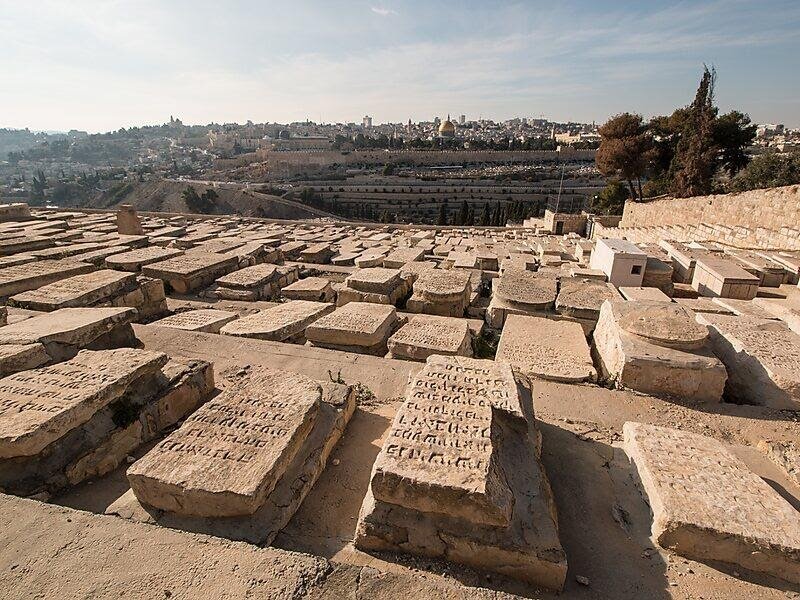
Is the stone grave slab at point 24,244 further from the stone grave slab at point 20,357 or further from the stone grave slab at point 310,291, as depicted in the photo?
the stone grave slab at point 20,357

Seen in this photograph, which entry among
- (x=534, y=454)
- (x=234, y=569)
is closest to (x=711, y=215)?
(x=534, y=454)

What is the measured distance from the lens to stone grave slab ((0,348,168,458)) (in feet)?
8.08

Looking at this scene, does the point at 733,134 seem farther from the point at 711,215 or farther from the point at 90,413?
the point at 90,413

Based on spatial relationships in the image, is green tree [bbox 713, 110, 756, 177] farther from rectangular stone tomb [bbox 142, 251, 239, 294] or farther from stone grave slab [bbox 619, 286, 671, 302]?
rectangular stone tomb [bbox 142, 251, 239, 294]

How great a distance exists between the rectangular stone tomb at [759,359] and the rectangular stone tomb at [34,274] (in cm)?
889

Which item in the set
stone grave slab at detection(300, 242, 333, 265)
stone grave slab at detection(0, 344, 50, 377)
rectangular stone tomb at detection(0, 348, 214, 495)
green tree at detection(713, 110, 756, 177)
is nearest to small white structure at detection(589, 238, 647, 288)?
rectangular stone tomb at detection(0, 348, 214, 495)

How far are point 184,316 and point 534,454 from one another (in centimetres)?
523

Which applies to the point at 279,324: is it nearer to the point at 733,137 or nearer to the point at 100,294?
the point at 100,294

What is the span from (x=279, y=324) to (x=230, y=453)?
3.00m

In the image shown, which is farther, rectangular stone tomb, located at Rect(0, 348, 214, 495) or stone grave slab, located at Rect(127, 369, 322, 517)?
rectangular stone tomb, located at Rect(0, 348, 214, 495)

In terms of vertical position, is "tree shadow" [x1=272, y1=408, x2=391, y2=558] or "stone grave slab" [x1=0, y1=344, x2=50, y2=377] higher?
"stone grave slab" [x1=0, y1=344, x2=50, y2=377]

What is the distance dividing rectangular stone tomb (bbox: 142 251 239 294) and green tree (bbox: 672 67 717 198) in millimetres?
19728

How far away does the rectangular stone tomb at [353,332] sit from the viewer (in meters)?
4.98

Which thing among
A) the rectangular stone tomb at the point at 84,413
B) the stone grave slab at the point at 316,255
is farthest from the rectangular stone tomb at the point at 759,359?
the stone grave slab at the point at 316,255
